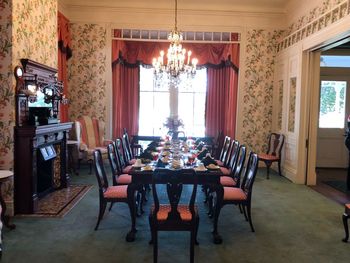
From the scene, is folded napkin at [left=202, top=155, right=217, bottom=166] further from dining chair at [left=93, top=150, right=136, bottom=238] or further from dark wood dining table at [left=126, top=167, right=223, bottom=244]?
dining chair at [left=93, top=150, right=136, bottom=238]

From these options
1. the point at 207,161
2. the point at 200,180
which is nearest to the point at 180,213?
the point at 200,180

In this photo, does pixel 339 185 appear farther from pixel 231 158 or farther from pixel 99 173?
pixel 99 173

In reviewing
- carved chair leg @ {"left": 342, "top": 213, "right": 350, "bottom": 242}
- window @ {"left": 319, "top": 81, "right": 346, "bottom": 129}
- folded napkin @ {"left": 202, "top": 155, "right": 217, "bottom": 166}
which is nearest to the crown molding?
window @ {"left": 319, "top": 81, "right": 346, "bottom": 129}

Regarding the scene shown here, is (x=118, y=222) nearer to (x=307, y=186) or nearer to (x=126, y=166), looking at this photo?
(x=126, y=166)

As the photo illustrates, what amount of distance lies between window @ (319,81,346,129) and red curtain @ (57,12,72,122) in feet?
19.0

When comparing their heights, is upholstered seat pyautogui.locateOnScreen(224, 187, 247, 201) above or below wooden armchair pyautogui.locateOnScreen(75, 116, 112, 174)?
below

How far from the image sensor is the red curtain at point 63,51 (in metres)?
6.77

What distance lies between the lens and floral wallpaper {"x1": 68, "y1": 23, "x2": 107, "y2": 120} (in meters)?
7.39

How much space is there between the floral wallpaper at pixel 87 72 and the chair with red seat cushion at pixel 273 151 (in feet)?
11.8

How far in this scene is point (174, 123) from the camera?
7.14m

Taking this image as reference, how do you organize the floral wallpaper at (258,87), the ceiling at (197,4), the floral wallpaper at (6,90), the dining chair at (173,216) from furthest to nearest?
the floral wallpaper at (258,87) < the ceiling at (197,4) < the floral wallpaper at (6,90) < the dining chair at (173,216)

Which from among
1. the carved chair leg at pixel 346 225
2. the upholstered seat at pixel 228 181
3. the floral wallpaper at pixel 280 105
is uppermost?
the floral wallpaper at pixel 280 105

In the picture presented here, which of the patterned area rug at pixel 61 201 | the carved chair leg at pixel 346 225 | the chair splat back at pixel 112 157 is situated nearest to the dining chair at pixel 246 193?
the carved chair leg at pixel 346 225

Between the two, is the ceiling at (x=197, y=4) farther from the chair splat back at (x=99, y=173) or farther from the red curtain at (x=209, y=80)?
the chair splat back at (x=99, y=173)
